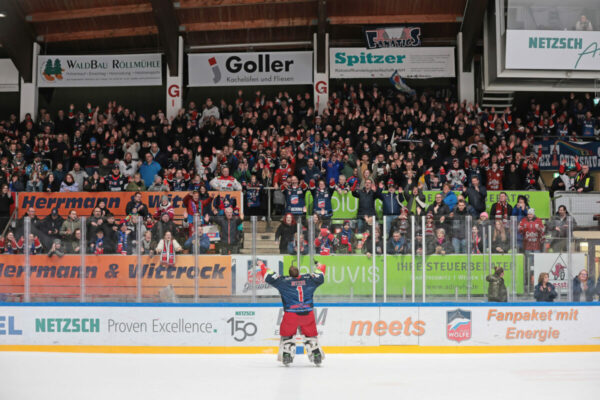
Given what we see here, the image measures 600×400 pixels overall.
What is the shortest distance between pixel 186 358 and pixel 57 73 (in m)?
13.0

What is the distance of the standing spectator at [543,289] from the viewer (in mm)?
11719

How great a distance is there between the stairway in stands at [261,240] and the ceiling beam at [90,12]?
10021 mm

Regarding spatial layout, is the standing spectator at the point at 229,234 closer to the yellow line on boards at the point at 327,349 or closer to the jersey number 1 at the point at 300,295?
the yellow line on boards at the point at 327,349

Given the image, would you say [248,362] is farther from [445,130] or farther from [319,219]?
[445,130]

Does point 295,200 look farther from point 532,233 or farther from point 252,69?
point 252,69

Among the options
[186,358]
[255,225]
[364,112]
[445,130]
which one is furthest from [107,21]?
[186,358]

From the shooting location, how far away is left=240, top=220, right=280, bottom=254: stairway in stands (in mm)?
11781

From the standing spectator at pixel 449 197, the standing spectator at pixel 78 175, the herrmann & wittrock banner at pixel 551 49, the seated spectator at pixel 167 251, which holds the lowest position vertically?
the seated spectator at pixel 167 251

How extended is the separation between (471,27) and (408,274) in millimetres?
9655

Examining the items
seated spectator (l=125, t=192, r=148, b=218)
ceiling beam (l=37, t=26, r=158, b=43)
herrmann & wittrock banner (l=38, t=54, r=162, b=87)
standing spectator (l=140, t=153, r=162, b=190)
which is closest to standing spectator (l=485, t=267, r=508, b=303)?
seated spectator (l=125, t=192, r=148, b=218)

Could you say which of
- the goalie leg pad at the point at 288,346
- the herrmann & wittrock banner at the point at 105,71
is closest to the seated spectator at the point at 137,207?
the goalie leg pad at the point at 288,346

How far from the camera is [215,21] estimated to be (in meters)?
20.2

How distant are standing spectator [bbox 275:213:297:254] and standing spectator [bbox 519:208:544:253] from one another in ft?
12.3

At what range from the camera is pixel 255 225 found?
1182cm
